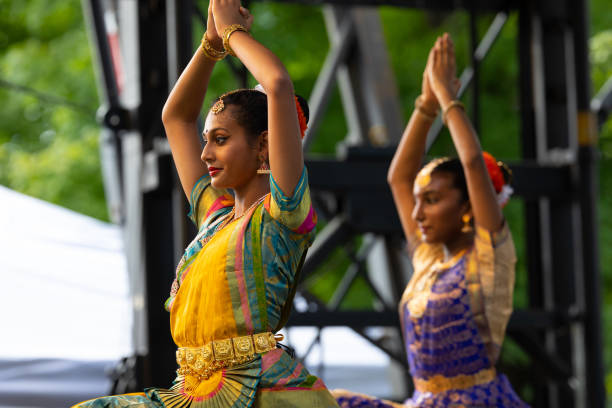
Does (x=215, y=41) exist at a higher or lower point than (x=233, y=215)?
higher

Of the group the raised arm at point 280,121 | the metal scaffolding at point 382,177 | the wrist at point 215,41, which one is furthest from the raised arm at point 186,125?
the metal scaffolding at point 382,177

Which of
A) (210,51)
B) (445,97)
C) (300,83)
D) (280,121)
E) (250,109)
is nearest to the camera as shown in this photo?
(280,121)

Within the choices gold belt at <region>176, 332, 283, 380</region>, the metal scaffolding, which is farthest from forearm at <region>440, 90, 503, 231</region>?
the metal scaffolding

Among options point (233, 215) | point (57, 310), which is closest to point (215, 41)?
point (233, 215)

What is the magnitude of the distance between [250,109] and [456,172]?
1316mm

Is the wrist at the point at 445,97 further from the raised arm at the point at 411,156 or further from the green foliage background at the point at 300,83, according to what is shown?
the green foliage background at the point at 300,83

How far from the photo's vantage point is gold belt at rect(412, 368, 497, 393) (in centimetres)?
308

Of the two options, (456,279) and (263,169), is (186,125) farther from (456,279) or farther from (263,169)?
(456,279)

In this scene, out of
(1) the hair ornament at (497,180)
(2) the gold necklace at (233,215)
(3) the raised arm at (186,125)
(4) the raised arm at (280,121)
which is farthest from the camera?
(1) the hair ornament at (497,180)

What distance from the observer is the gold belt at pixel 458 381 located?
308 cm

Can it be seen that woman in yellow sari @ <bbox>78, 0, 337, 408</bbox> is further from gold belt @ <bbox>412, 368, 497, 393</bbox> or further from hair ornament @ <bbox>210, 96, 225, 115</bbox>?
gold belt @ <bbox>412, 368, 497, 393</bbox>

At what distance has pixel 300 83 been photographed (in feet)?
30.2

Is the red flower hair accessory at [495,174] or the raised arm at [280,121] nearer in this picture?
the raised arm at [280,121]

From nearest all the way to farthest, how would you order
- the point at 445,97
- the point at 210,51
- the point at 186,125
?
the point at 210,51, the point at 186,125, the point at 445,97
